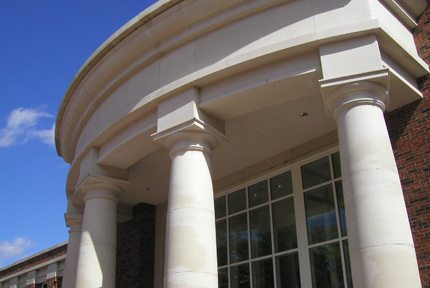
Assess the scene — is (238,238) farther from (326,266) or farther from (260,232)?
(326,266)

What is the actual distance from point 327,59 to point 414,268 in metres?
4.52

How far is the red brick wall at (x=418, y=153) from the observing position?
1135 cm

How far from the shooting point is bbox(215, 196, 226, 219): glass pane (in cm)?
1849

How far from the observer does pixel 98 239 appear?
49.4ft

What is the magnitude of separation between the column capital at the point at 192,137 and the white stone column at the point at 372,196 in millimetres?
3158

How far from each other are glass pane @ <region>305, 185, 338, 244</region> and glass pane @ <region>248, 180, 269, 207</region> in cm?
182

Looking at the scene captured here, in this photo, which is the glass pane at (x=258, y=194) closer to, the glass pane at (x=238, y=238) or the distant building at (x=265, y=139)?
the distant building at (x=265, y=139)

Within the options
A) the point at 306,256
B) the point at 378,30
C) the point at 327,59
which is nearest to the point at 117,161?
the point at 306,256

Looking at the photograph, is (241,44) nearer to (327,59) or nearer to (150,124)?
(327,59)

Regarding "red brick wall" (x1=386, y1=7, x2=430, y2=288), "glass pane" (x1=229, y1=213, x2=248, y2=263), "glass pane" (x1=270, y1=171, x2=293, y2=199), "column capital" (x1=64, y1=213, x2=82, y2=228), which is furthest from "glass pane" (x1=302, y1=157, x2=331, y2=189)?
"column capital" (x1=64, y1=213, x2=82, y2=228)

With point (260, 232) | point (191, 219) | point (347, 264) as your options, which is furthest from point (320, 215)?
point (191, 219)

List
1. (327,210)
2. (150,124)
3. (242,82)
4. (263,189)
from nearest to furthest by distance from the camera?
(242,82), (150,124), (327,210), (263,189)

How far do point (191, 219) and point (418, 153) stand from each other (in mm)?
5427

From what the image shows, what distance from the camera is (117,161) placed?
15562 millimetres
